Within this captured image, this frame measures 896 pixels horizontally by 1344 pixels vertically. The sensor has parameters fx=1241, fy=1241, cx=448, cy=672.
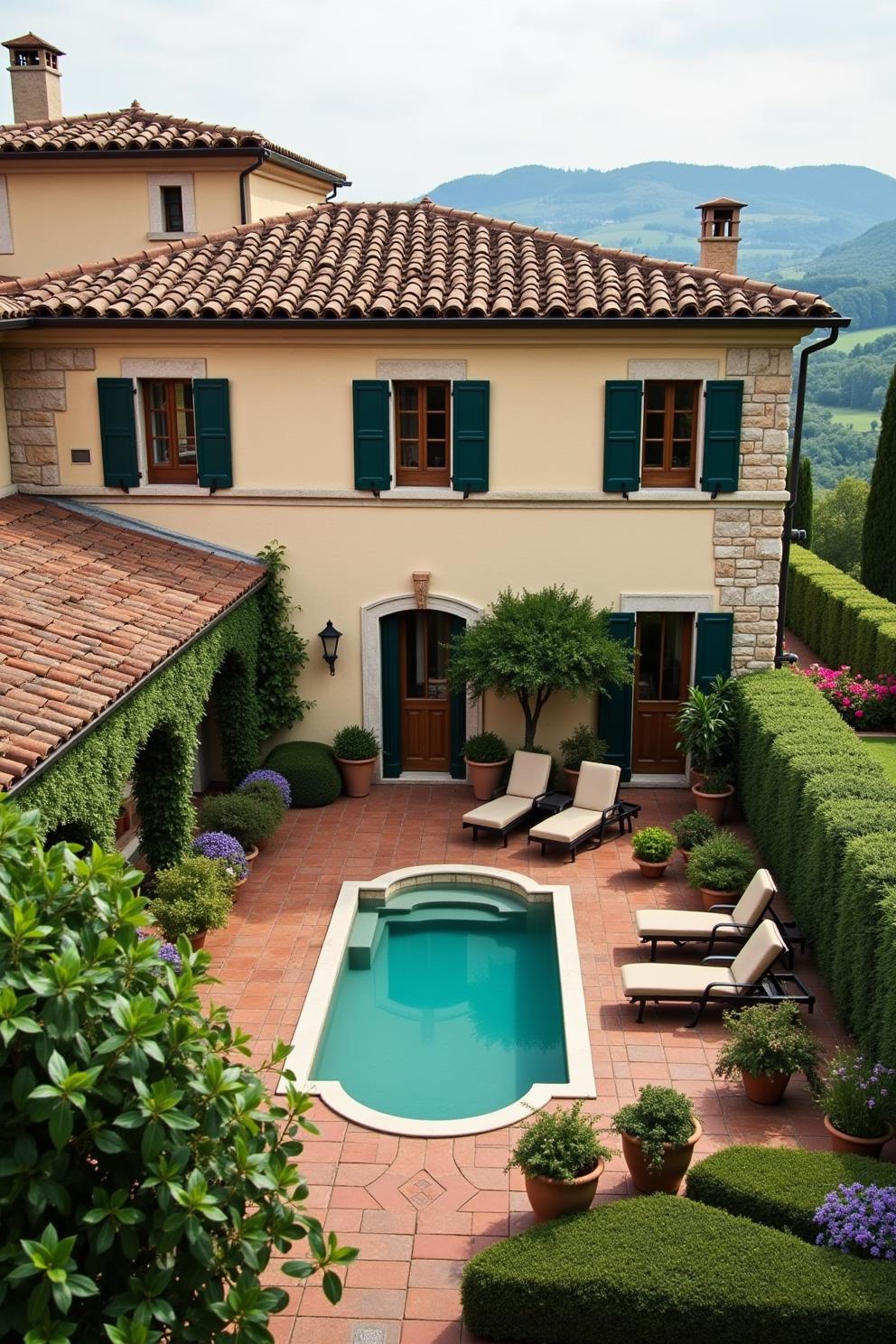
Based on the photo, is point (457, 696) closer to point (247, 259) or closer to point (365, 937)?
point (365, 937)

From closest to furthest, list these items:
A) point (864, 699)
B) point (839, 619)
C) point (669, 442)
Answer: point (669, 442), point (864, 699), point (839, 619)

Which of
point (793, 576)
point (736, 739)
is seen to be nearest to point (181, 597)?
point (736, 739)

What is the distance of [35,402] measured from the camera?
55.0ft

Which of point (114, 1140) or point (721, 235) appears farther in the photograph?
point (721, 235)

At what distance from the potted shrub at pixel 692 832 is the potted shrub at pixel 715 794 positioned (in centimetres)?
103

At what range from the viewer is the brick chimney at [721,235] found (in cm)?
1942

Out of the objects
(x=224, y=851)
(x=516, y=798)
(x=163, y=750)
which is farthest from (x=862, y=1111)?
(x=516, y=798)

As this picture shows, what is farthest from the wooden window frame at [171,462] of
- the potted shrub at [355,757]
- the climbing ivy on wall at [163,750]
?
the potted shrub at [355,757]

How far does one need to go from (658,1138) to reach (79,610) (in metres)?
7.47

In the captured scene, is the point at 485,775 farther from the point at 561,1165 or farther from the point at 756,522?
the point at 561,1165

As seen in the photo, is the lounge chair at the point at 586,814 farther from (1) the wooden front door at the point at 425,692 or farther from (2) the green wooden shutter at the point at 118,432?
(2) the green wooden shutter at the point at 118,432

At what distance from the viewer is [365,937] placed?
1323 cm

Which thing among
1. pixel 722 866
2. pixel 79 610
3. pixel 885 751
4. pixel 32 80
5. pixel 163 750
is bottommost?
pixel 885 751

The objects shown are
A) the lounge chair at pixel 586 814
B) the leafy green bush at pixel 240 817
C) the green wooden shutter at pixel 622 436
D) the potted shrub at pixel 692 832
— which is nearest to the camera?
the leafy green bush at pixel 240 817
